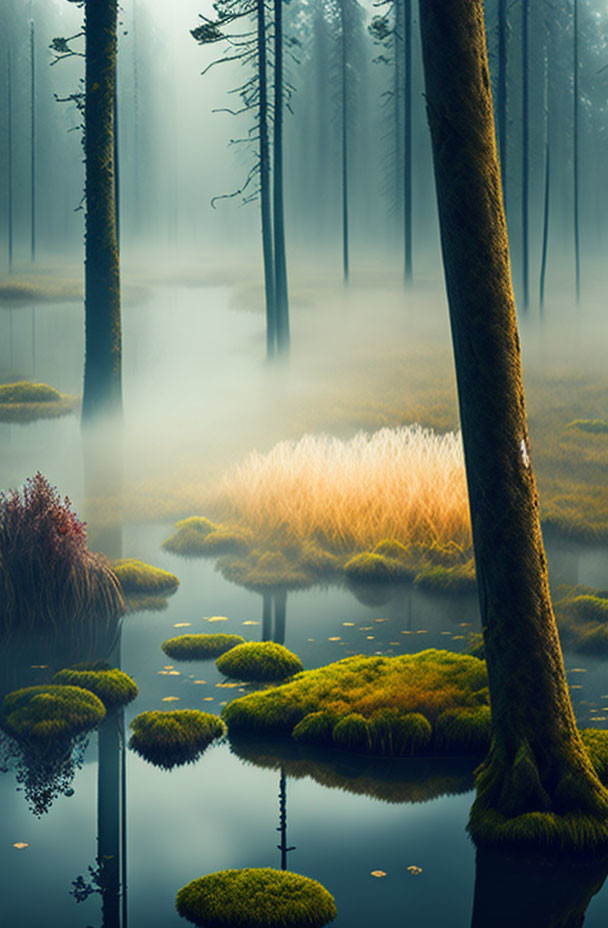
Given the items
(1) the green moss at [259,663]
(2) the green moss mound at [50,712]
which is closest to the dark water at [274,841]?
(2) the green moss mound at [50,712]

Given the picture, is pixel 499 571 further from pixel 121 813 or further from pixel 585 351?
pixel 585 351

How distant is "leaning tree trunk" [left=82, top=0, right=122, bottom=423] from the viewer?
50.6ft

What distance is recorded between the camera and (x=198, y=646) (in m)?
8.98

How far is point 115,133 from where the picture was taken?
662 inches

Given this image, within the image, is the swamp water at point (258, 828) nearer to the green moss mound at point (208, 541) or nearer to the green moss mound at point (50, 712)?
the green moss mound at point (50, 712)

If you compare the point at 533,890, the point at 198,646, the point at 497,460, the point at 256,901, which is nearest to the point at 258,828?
the point at 256,901

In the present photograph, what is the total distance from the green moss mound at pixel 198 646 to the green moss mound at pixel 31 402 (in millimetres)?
8784

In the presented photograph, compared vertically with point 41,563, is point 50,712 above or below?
below

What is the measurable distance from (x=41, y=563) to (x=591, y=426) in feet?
33.0

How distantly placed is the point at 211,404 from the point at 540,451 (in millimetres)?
5106

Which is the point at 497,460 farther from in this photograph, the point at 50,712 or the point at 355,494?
the point at 355,494

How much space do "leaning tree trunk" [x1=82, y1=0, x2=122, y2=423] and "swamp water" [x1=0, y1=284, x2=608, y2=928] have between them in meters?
7.22

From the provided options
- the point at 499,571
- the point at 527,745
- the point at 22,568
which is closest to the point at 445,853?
the point at 527,745

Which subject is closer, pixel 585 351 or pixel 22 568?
pixel 22 568
